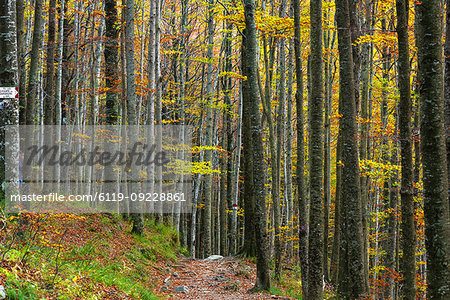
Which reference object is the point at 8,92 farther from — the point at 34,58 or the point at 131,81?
the point at 131,81

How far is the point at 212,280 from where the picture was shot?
10133 millimetres

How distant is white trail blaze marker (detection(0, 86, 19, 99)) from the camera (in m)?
5.97

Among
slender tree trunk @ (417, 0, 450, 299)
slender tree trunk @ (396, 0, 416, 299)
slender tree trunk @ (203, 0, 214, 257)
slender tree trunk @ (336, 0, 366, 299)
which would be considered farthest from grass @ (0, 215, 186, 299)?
slender tree trunk @ (396, 0, 416, 299)

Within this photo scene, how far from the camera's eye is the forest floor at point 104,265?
184 inches

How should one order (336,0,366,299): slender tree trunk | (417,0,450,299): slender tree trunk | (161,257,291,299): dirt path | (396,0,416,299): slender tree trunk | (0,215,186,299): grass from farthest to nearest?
(161,257,291,299): dirt path < (336,0,366,299): slender tree trunk < (396,0,416,299): slender tree trunk < (0,215,186,299): grass < (417,0,450,299): slender tree trunk

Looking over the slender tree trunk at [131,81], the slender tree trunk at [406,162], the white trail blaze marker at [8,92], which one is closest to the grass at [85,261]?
the slender tree trunk at [131,81]

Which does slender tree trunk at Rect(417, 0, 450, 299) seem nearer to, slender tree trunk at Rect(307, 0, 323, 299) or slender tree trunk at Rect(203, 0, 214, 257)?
slender tree trunk at Rect(307, 0, 323, 299)

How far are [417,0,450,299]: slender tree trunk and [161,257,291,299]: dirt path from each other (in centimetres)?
426

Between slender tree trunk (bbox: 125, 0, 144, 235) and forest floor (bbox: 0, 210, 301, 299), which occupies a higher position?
slender tree trunk (bbox: 125, 0, 144, 235)

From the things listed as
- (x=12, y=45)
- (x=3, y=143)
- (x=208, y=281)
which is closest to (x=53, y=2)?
(x=12, y=45)

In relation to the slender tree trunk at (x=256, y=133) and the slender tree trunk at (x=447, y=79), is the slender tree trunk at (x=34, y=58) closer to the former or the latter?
the slender tree trunk at (x=256, y=133)

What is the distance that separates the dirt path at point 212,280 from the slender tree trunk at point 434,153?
168 inches

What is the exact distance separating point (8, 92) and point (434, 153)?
6420mm

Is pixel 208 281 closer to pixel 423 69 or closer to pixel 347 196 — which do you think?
pixel 347 196
